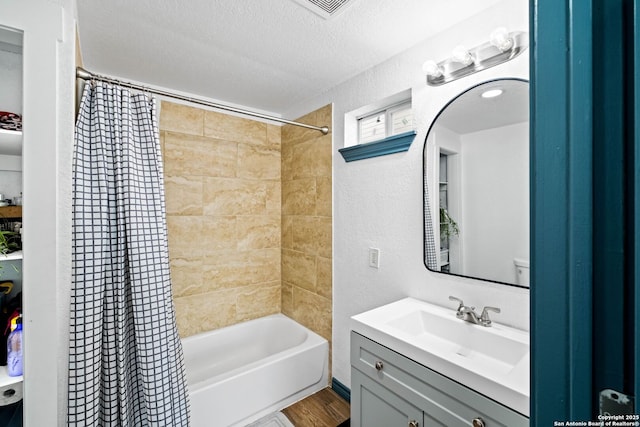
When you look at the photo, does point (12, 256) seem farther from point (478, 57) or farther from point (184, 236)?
point (478, 57)

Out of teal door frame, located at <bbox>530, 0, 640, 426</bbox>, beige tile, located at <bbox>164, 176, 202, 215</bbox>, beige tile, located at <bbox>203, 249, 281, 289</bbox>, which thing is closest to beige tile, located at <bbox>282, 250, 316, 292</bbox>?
beige tile, located at <bbox>203, 249, 281, 289</bbox>

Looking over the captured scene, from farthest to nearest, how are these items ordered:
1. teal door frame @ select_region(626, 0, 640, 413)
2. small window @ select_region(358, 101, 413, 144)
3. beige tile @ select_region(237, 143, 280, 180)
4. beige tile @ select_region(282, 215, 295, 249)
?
beige tile @ select_region(282, 215, 295, 249), beige tile @ select_region(237, 143, 280, 180), small window @ select_region(358, 101, 413, 144), teal door frame @ select_region(626, 0, 640, 413)

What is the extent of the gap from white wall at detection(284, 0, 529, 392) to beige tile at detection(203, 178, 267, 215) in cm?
82

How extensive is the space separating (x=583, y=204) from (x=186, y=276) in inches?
94.4

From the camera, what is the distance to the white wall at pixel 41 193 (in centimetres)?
100

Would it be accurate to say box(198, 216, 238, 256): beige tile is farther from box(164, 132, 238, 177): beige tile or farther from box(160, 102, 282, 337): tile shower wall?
box(164, 132, 238, 177): beige tile

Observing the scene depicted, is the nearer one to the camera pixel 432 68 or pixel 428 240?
pixel 432 68

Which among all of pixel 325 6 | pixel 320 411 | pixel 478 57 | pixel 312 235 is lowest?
pixel 320 411

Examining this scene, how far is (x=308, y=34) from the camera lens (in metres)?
1.50

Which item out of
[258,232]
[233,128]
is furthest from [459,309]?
[233,128]

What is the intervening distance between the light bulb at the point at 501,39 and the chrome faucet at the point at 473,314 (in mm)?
1152

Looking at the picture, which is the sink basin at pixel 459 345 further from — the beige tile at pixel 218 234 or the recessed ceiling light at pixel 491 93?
the beige tile at pixel 218 234

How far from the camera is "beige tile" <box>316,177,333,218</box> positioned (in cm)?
219

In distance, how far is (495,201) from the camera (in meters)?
1.33
